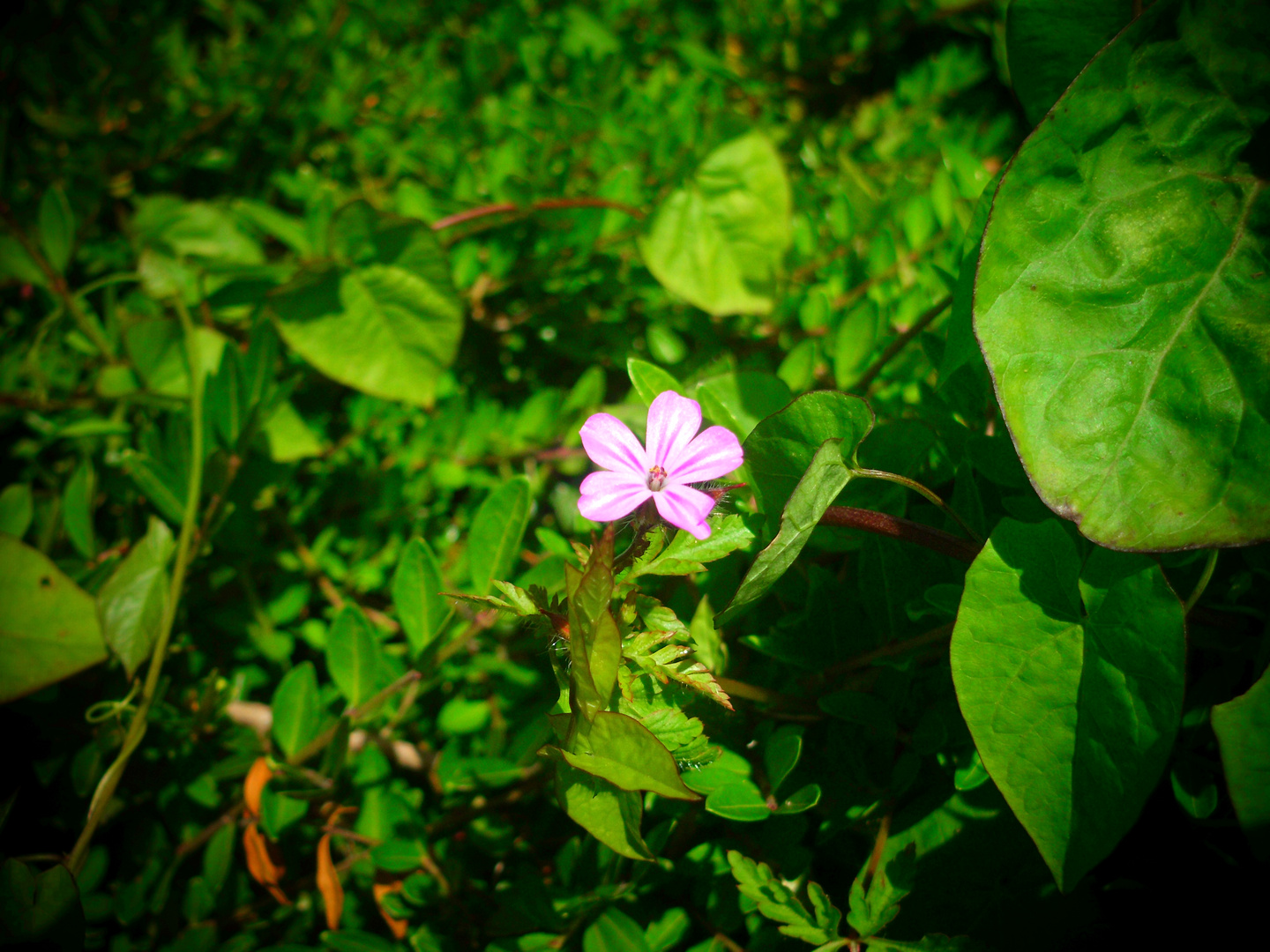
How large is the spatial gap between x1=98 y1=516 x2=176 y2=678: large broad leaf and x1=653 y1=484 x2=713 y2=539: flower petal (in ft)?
2.53

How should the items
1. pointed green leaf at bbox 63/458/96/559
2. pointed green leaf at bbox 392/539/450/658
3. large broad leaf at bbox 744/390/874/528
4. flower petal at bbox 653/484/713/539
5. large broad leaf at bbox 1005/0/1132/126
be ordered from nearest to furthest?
flower petal at bbox 653/484/713/539, large broad leaf at bbox 744/390/874/528, large broad leaf at bbox 1005/0/1132/126, pointed green leaf at bbox 392/539/450/658, pointed green leaf at bbox 63/458/96/559

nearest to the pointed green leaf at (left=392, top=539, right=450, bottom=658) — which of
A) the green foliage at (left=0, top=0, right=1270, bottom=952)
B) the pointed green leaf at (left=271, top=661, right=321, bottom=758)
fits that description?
the green foliage at (left=0, top=0, right=1270, bottom=952)

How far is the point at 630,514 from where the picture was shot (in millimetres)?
628

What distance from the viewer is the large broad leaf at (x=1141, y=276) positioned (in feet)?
2.06

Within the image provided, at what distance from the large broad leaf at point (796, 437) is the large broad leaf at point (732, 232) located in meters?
0.62

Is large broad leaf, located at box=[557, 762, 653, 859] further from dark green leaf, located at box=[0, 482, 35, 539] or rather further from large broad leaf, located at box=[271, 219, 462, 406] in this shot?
dark green leaf, located at box=[0, 482, 35, 539]

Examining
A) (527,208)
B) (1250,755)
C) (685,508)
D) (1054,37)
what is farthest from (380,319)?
(1250,755)

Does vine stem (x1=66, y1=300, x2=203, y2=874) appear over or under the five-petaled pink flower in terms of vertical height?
under

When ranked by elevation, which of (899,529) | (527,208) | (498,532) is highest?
(527,208)

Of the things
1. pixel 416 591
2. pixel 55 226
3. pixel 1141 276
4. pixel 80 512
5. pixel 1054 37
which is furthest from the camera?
pixel 55 226

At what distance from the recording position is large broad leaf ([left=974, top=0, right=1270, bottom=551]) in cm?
63

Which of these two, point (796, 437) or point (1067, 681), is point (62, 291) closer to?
point (796, 437)

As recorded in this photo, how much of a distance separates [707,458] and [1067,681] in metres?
0.38

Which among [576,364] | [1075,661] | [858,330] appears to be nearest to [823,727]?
[1075,661]
